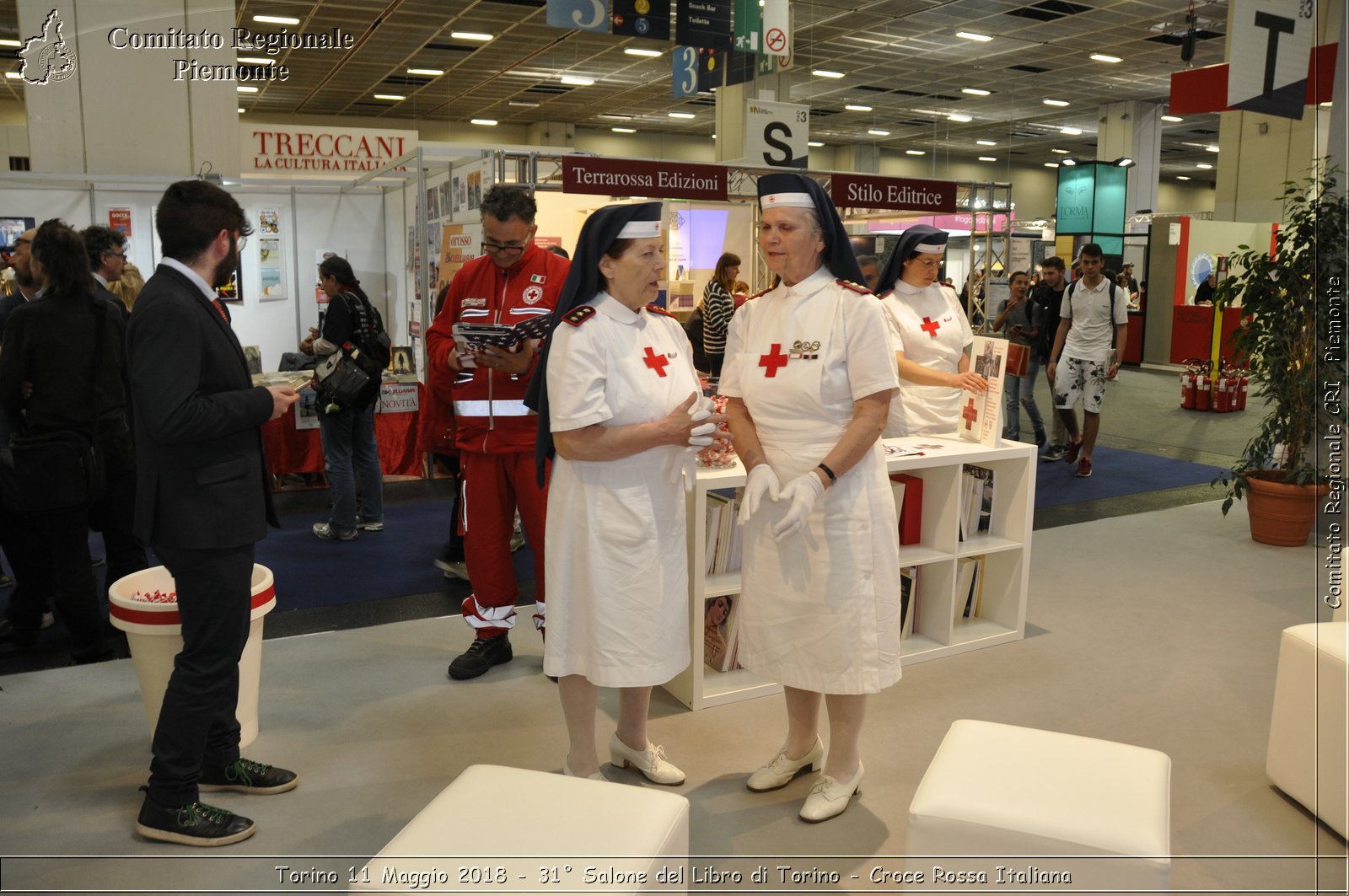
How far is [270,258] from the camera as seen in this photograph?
8.68 meters

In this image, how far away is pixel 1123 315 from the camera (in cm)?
742

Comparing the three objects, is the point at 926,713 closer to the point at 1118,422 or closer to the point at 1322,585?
the point at 1322,585

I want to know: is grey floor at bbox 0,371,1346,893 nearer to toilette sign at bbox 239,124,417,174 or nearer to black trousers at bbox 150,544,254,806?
black trousers at bbox 150,544,254,806

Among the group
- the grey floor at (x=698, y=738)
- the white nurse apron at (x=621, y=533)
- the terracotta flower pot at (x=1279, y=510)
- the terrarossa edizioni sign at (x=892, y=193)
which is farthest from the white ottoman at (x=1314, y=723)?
the terrarossa edizioni sign at (x=892, y=193)

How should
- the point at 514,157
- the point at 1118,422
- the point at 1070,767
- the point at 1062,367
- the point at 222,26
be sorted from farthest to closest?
the point at 1118,422
the point at 1062,367
the point at 222,26
the point at 514,157
the point at 1070,767

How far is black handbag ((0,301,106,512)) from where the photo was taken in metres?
3.50

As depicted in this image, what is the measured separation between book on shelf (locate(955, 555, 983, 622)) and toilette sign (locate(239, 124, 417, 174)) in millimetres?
8353

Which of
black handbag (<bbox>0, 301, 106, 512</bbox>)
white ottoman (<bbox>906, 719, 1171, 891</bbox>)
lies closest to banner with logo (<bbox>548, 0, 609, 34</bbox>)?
black handbag (<bbox>0, 301, 106, 512</bbox>)

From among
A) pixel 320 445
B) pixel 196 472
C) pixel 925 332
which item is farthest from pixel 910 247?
pixel 320 445

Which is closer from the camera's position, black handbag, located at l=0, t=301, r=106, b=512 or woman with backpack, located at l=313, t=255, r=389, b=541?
black handbag, located at l=0, t=301, r=106, b=512

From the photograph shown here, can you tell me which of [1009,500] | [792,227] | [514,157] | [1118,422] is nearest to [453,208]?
[514,157]

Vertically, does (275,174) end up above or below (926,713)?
above

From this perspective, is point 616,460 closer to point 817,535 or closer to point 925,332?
point 817,535

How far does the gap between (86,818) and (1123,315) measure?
6.96 metres
